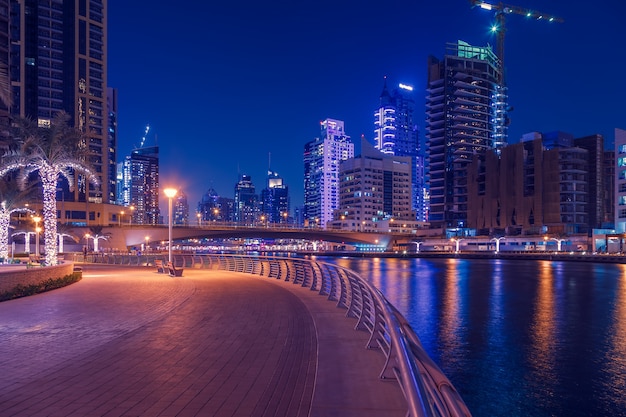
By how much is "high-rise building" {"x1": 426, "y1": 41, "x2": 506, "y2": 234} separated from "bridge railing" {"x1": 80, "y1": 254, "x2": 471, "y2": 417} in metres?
139

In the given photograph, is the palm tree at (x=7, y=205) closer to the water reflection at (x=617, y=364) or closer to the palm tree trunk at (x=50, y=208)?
the palm tree trunk at (x=50, y=208)

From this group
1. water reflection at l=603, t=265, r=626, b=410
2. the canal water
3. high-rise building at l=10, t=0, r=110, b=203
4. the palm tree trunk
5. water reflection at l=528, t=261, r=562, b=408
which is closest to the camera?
the canal water

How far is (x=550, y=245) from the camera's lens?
382 feet

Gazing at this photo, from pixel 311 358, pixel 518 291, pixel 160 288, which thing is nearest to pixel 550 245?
pixel 518 291

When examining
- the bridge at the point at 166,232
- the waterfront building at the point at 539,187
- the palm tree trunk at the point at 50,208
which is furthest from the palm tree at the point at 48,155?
the waterfront building at the point at 539,187

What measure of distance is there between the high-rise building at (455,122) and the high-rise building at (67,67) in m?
105

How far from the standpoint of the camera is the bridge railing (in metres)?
3.61

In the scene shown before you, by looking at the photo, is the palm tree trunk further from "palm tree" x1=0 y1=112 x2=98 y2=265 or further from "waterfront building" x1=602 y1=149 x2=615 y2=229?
"waterfront building" x1=602 y1=149 x2=615 y2=229

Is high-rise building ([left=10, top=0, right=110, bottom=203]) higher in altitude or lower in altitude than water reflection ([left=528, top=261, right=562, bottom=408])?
higher

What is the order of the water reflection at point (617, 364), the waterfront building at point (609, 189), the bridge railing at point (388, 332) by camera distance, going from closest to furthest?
the bridge railing at point (388, 332), the water reflection at point (617, 364), the waterfront building at point (609, 189)

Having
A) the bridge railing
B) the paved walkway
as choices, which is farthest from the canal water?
the paved walkway

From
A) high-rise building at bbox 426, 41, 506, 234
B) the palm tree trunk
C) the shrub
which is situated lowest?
the shrub

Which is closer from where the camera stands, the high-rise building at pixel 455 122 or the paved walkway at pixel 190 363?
the paved walkway at pixel 190 363

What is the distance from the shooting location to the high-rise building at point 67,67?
116625mm
